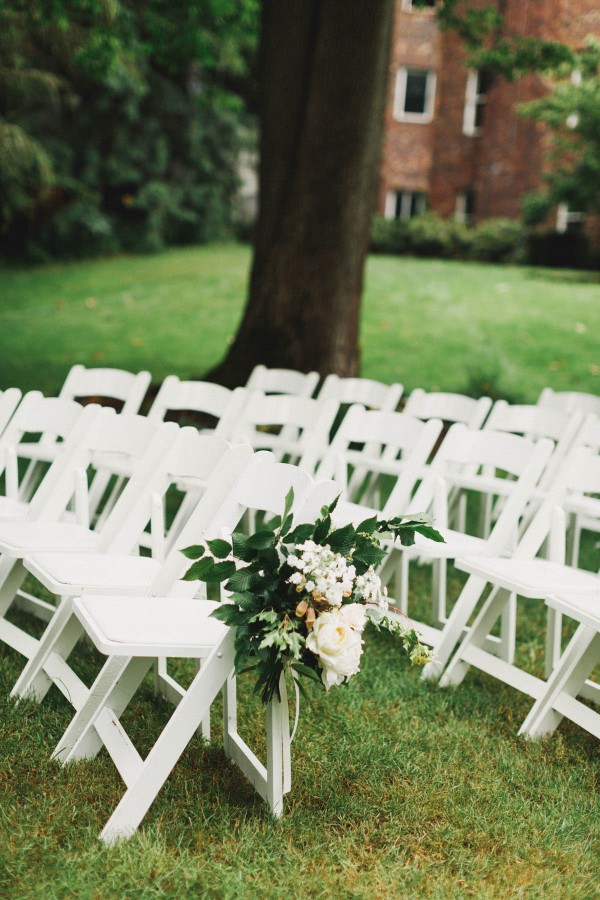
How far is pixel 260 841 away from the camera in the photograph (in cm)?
290

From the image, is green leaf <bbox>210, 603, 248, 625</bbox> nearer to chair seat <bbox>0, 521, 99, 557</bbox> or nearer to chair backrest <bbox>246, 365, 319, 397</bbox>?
chair seat <bbox>0, 521, 99, 557</bbox>

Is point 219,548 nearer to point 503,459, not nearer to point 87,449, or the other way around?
point 87,449

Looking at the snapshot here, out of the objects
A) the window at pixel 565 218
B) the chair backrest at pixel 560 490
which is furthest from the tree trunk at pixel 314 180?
the window at pixel 565 218

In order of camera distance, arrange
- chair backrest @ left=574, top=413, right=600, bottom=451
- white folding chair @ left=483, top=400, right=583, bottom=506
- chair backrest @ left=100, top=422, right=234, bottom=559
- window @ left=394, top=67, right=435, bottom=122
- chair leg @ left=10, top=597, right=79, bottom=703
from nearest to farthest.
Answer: chair leg @ left=10, top=597, right=79, bottom=703 → chair backrest @ left=100, top=422, right=234, bottom=559 → chair backrest @ left=574, top=413, right=600, bottom=451 → white folding chair @ left=483, top=400, right=583, bottom=506 → window @ left=394, top=67, right=435, bottom=122

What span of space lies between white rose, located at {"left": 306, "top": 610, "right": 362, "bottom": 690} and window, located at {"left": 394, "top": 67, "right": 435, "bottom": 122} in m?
25.5

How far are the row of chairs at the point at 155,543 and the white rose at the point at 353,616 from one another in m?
0.35

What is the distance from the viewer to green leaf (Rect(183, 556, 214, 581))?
290 centimetres

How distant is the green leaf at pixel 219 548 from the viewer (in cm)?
289

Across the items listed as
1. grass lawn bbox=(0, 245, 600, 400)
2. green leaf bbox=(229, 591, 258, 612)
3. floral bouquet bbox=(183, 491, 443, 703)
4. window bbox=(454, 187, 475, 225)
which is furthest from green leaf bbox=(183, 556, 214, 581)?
window bbox=(454, 187, 475, 225)

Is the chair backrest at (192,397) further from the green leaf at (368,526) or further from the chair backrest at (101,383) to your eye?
the green leaf at (368,526)

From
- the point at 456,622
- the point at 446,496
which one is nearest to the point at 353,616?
the point at 456,622

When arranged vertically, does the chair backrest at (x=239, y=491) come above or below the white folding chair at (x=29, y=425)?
above

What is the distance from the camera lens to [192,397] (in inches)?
261

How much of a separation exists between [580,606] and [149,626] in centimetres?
148
